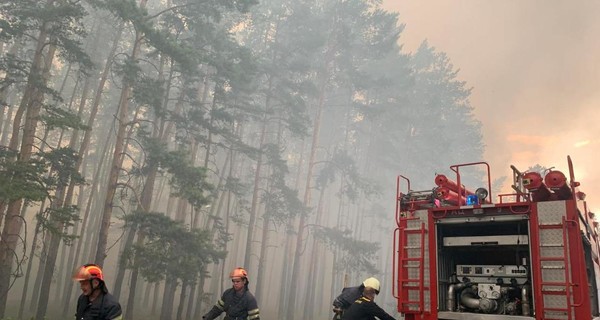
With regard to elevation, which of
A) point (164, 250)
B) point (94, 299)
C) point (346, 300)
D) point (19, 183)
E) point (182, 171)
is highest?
point (182, 171)

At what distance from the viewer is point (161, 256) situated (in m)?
16.6

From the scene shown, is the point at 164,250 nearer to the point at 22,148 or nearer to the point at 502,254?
the point at 22,148

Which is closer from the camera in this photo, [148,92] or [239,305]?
[239,305]

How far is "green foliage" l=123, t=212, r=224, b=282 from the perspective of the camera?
1650cm

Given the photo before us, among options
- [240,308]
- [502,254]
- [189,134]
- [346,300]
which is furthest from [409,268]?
[189,134]

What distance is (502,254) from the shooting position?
788 cm

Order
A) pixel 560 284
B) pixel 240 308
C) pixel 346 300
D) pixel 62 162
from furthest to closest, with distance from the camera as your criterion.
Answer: pixel 62 162, pixel 346 300, pixel 240 308, pixel 560 284

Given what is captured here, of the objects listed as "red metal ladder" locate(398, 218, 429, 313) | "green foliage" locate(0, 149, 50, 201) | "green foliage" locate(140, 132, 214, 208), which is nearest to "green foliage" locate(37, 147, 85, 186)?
"green foliage" locate(0, 149, 50, 201)

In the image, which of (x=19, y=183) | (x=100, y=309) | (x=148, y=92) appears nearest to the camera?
(x=100, y=309)

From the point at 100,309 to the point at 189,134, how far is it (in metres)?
27.7

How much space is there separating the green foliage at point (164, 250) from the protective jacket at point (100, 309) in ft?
40.1

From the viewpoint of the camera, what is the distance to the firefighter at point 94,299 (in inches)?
179

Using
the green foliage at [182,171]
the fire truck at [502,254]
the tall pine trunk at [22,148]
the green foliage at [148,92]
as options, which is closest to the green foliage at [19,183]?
the tall pine trunk at [22,148]

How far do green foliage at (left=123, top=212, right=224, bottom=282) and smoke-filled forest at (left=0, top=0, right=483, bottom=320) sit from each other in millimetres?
60
